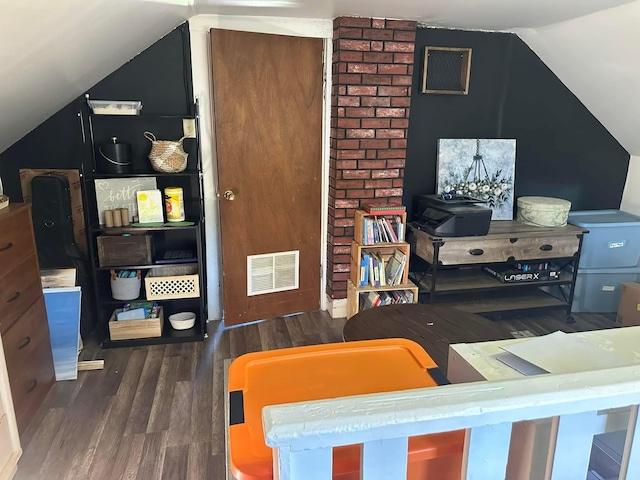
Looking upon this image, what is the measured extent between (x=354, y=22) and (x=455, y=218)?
4.77 ft

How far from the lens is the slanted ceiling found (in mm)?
1720

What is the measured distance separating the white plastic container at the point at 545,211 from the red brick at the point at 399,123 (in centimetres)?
113

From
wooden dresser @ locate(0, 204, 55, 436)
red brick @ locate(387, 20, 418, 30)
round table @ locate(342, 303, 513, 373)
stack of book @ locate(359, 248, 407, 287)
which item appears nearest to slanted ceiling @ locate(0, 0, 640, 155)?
red brick @ locate(387, 20, 418, 30)

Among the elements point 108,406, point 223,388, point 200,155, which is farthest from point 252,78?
point 108,406

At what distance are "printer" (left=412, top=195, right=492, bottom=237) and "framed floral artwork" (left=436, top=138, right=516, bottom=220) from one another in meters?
0.29

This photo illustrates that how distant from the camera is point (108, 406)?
2428 mm

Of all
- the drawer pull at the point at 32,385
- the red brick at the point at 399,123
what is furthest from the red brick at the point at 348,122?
the drawer pull at the point at 32,385

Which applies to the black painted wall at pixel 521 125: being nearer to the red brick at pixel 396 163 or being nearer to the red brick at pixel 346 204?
the red brick at pixel 396 163

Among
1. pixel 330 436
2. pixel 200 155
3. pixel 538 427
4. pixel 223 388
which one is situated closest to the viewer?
pixel 330 436

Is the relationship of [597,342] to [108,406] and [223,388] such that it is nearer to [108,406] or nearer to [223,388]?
[223,388]

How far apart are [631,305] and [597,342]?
270 cm

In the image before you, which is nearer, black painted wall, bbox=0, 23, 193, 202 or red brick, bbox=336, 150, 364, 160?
black painted wall, bbox=0, 23, 193, 202

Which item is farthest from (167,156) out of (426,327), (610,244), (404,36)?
(610,244)

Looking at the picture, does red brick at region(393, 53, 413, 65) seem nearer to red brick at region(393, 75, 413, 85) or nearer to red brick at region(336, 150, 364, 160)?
red brick at region(393, 75, 413, 85)
